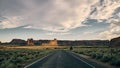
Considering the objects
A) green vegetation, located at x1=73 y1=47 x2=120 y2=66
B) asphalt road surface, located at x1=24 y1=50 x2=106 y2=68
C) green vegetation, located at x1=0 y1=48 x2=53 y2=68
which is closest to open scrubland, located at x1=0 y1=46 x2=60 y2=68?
green vegetation, located at x1=0 y1=48 x2=53 y2=68

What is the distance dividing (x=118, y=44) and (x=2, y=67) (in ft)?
246

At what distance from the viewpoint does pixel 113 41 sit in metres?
96.6

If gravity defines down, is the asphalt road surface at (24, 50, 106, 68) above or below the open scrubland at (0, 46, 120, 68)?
below

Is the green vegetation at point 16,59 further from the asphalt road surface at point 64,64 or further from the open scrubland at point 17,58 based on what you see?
the asphalt road surface at point 64,64

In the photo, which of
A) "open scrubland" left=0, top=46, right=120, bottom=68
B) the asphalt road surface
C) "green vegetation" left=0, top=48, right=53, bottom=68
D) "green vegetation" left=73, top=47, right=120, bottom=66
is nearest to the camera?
the asphalt road surface

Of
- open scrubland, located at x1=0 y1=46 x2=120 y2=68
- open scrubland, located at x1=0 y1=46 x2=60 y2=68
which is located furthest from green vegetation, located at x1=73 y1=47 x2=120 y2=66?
open scrubland, located at x1=0 y1=46 x2=60 y2=68

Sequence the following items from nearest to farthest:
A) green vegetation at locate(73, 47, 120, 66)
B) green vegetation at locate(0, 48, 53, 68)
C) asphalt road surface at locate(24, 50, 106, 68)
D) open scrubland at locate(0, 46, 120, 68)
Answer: asphalt road surface at locate(24, 50, 106, 68) → green vegetation at locate(0, 48, 53, 68) → open scrubland at locate(0, 46, 120, 68) → green vegetation at locate(73, 47, 120, 66)

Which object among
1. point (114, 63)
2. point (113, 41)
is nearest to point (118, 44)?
point (113, 41)

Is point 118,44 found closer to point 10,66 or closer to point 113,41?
point 113,41

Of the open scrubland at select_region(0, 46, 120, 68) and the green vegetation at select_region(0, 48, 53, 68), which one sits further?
the open scrubland at select_region(0, 46, 120, 68)

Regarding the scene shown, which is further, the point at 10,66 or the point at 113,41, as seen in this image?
the point at 113,41

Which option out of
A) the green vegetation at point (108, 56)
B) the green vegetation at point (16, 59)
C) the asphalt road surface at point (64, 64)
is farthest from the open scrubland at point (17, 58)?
the green vegetation at point (108, 56)

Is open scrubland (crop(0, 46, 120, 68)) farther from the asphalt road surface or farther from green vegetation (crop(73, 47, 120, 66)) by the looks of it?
the asphalt road surface

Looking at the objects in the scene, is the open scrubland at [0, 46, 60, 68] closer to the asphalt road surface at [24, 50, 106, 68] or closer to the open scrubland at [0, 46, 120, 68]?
the open scrubland at [0, 46, 120, 68]
